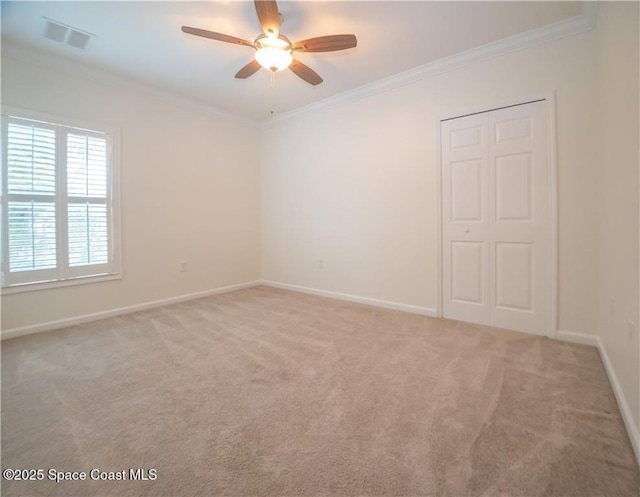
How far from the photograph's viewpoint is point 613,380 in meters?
1.71

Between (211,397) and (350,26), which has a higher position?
(350,26)

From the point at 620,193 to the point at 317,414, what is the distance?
220 cm

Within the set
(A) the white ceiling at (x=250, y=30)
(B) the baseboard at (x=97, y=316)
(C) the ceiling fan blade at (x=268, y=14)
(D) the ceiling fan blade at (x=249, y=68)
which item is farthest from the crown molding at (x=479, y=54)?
(B) the baseboard at (x=97, y=316)

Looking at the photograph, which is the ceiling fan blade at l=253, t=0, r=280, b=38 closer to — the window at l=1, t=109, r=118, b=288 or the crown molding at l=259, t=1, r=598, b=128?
the crown molding at l=259, t=1, r=598, b=128

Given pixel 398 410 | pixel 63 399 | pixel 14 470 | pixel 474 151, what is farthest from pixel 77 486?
pixel 474 151

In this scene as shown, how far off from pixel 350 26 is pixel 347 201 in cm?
188

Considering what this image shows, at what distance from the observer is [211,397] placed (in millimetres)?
1687

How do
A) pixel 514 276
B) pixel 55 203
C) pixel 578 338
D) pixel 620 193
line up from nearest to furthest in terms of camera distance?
pixel 620 193 < pixel 578 338 < pixel 514 276 < pixel 55 203

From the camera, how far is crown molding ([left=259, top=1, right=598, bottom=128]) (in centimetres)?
226

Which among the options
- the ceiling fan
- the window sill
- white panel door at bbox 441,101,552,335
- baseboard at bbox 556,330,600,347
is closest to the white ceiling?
the ceiling fan

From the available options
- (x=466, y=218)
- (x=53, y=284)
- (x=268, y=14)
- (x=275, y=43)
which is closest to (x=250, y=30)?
(x=275, y=43)

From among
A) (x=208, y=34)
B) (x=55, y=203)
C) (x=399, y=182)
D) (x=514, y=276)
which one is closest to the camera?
(x=208, y=34)

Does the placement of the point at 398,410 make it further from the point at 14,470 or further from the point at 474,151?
the point at 474,151

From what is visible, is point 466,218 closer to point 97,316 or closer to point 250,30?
point 250,30
